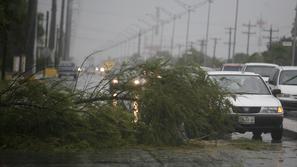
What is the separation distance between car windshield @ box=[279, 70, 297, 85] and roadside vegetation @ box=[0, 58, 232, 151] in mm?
12371

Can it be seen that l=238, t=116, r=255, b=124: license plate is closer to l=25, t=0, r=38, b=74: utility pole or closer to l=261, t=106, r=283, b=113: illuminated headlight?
l=261, t=106, r=283, b=113: illuminated headlight

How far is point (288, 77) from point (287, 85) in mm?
634

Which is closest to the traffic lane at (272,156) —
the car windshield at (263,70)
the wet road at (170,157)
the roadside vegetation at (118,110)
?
the wet road at (170,157)

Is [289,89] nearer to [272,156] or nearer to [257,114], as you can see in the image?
[257,114]

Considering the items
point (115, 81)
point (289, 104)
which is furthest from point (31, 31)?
point (115, 81)

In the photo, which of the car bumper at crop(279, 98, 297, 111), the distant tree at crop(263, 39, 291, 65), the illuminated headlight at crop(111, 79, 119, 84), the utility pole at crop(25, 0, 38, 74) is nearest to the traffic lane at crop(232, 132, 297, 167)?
the illuminated headlight at crop(111, 79, 119, 84)

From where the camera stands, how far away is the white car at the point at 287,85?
2305cm

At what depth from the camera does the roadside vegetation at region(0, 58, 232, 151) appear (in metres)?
10.9

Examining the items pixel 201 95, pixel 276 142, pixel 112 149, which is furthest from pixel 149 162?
pixel 276 142

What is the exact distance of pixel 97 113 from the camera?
11.3 m

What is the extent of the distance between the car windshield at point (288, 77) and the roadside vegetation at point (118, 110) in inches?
487

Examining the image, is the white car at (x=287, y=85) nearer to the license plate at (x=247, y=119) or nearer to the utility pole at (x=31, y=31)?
the license plate at (x=247, y=119)

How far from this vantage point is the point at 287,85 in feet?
78.5

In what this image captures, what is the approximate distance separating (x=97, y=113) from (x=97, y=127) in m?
0.24
